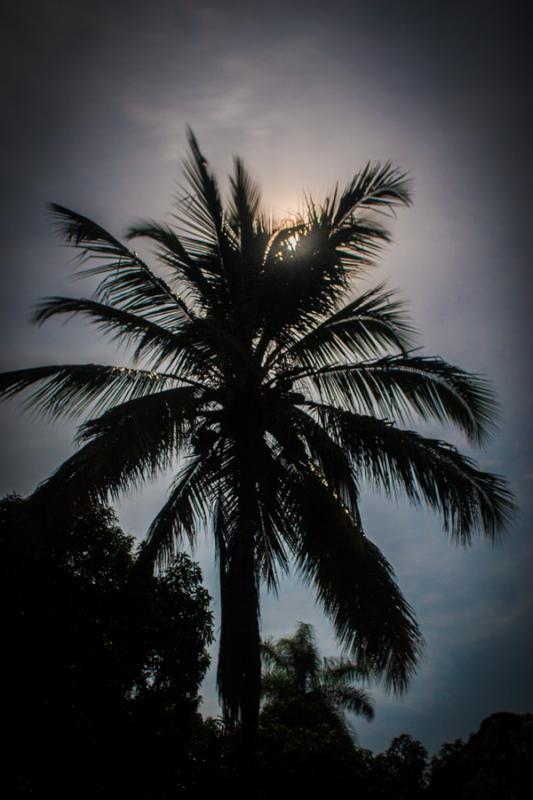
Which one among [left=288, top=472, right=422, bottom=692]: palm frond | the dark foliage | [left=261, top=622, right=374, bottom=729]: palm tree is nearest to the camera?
[left=288, top=472, right=422, bottom=692]: palm frond

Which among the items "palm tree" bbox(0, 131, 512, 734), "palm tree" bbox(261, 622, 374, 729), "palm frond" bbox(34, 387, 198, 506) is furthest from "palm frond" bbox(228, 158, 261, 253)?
"palm tree" bbox(261, 622, 374, 729)

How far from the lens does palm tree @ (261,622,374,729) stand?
61.4 ft

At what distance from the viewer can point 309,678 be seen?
70.1 ft

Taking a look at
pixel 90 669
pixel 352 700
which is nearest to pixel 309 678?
pixel 352 700

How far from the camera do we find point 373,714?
19969mm

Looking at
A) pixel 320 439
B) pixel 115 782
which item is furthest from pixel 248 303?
pixel 115 782

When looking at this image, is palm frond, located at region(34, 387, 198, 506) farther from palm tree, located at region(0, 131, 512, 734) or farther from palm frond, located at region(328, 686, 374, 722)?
palm frond, located at region(328, 686, 374, 722)

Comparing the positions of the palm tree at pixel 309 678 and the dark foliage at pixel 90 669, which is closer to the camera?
the dark foliage at pixel 90 669

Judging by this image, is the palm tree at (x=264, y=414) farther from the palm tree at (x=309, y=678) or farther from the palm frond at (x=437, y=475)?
the palm tree at (x=309, y=678)

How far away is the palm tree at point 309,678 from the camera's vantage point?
1872 centimetres

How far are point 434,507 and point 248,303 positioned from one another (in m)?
3.84

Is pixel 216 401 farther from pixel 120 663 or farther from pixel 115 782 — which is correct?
pixel 115 782

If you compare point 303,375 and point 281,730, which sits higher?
point 303,375

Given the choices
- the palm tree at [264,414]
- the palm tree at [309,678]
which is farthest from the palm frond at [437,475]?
the palm tree at [309,678]
